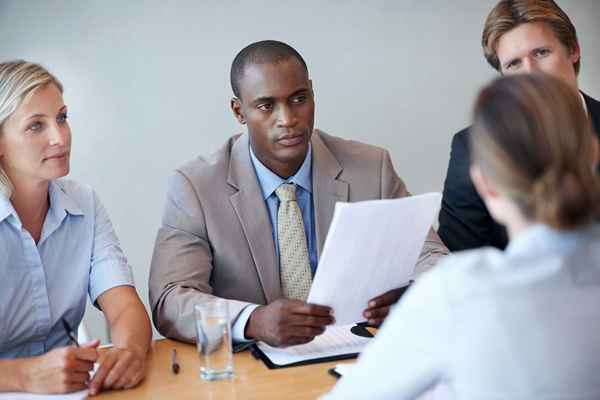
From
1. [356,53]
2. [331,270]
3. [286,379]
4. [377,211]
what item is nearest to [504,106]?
[377,211]

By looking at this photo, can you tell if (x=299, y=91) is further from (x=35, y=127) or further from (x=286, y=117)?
(x=35, y=127)

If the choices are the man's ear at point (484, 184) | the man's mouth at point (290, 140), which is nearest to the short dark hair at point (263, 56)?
the man's mouth at point (290, 140)

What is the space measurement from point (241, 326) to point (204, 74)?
1.85 metres

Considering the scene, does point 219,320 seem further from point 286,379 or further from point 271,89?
point 271,89

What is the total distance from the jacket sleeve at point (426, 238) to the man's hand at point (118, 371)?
96cm

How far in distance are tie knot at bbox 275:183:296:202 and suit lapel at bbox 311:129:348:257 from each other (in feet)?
0.25

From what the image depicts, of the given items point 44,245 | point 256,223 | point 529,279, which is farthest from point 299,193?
point 529,279

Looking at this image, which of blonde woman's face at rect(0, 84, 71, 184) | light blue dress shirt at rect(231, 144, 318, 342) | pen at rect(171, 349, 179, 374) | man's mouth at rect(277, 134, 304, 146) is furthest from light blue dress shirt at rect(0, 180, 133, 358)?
man's mouth at rect(277, 134, 304, 146)

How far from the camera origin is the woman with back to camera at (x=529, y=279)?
1.02 metres

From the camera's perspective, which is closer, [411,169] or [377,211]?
[377,211]

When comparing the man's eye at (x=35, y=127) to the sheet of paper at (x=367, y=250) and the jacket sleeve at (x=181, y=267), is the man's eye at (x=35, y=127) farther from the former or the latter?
the sheet of paper at (x=367, y=250)

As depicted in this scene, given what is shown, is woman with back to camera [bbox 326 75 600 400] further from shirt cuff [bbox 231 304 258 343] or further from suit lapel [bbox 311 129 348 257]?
suit lapel [bbox 311 129 348 257]

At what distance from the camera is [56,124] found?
2.19 metres

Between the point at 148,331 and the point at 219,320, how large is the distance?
15.9 inches
